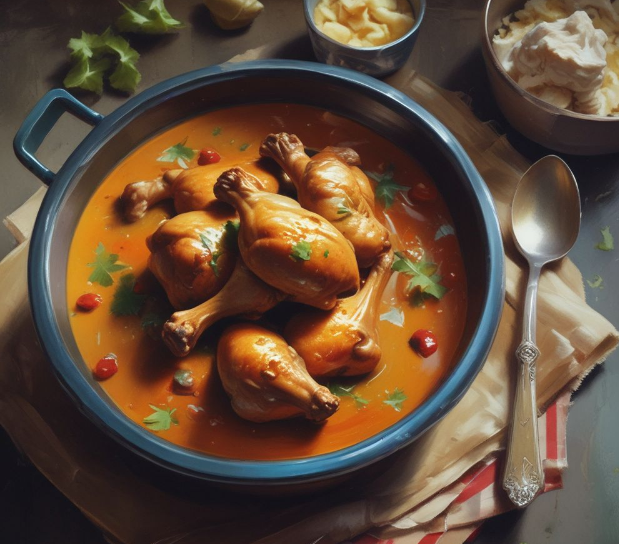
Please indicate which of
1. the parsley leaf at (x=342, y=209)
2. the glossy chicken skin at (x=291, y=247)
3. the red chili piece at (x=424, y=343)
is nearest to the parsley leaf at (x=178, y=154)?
the glossy chicken skin at (x=291, y=247)

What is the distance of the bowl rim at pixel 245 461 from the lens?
138 centimetres

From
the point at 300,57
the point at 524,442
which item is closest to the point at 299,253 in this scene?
the point at 524,442

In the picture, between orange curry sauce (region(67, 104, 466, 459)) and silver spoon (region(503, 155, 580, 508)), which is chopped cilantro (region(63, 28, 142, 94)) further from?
silver spoon (region(503, 155, 580, 508))

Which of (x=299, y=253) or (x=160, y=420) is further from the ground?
(x=299, y=253)

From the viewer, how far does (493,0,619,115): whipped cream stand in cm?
190

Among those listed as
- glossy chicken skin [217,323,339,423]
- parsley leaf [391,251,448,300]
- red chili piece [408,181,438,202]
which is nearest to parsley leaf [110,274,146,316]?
→ glossy chicken skin [217,323,339,423]

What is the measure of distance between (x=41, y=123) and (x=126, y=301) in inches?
18.4

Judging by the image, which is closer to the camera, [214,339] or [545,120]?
[214,339]

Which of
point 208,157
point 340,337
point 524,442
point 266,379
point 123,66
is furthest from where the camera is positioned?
point 123,66

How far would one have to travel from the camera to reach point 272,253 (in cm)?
141

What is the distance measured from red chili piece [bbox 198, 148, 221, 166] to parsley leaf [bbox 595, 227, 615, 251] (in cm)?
103

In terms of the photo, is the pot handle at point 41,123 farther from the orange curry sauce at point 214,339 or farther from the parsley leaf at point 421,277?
the parsley leaf at point 421,277

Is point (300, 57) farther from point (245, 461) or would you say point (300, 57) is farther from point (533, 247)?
point (245, 461)

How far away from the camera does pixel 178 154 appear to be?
1.81m
